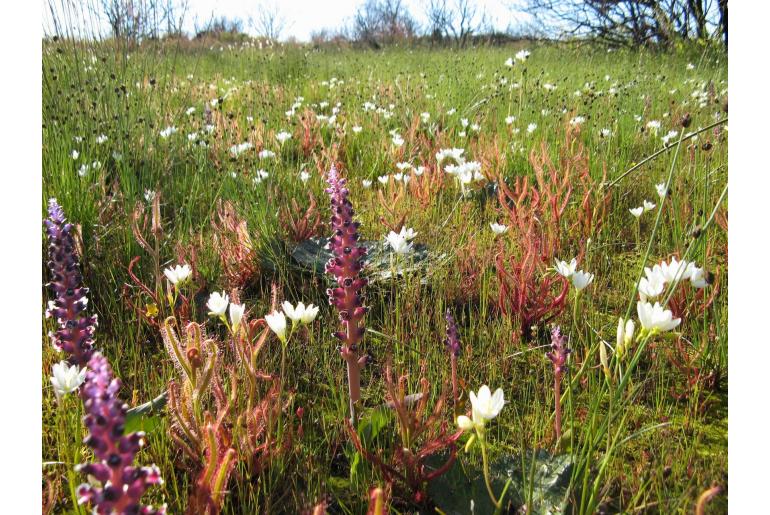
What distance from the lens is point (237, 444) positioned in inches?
57.2

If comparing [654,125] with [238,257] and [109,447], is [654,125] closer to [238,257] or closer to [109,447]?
[238,257]

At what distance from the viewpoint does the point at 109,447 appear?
71cm

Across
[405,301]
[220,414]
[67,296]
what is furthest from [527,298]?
[67,296]

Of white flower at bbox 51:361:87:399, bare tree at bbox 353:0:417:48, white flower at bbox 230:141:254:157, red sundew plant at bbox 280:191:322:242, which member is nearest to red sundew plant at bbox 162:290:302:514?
white flower at bbox 51:361:87:399

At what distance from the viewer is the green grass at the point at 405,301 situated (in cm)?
145

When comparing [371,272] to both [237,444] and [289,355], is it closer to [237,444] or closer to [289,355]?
[289,355]

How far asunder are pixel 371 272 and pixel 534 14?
13.8 metres

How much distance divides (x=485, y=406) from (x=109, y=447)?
729 millimetres

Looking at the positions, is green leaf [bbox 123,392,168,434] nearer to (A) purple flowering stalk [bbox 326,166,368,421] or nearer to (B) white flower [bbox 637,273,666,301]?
(A) purple flowering stalk [bbox 326,166,368,421]

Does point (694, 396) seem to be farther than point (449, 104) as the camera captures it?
No

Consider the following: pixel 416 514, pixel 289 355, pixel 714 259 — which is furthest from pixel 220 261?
pixel 714 259

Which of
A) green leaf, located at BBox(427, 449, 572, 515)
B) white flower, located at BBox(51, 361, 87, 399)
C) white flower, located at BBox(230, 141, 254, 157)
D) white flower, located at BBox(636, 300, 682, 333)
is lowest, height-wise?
green leaf, located at BBox(427, 449, 572, 515)

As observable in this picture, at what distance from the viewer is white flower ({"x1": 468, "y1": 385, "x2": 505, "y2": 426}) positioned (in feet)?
3.84

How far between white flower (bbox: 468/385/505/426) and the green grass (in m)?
0.18
